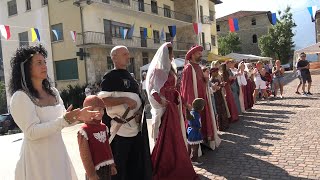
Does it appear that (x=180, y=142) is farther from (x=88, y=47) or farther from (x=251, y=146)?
(x=88, y=47)

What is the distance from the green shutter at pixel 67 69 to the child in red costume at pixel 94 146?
21015mm

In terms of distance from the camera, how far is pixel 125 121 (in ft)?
13.5

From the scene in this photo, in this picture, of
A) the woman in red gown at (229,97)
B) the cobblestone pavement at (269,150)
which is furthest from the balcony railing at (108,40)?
the cobblestone pavement at (269,150)

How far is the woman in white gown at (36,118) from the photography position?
279 centimetres

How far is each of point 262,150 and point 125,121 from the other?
10.6 feet

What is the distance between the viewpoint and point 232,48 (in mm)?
57250

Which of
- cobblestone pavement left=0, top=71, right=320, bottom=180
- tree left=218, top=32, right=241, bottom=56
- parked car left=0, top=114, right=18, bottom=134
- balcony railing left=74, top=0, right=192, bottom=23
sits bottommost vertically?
parked car left=0, top=114, right=18, bottom=134

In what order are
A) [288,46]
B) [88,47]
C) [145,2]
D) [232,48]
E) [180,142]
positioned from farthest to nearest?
[232,48] < [288,46] < [145,2] < [88,47] < [180,142]

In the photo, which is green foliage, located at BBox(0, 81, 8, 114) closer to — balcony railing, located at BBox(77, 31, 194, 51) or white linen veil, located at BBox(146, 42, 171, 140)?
balcony railing, located at BBox(77, 31, 194, 51)

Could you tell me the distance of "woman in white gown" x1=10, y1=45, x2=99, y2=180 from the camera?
2795mm

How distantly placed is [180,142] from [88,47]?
19.1m

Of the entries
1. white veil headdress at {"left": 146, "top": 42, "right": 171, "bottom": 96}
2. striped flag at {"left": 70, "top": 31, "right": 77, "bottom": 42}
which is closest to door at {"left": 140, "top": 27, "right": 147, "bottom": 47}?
striped flag at {"left": 70, "top": 31, "right": 77, "bottom": 42}

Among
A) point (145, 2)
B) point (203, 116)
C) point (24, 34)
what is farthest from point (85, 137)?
point (145, 2)

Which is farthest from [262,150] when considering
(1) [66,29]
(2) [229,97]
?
(1) [66,29]
